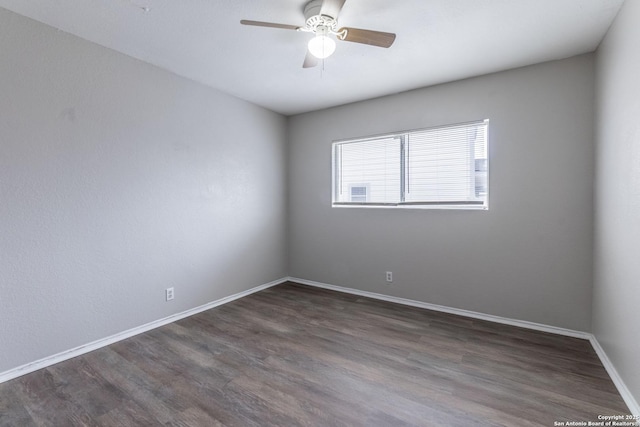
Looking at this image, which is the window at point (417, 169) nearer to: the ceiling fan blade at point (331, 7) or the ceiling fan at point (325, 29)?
the ceiling fan at point (325, 29)

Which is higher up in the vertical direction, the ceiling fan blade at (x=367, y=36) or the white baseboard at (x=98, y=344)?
the ceiling fan blade at (x=367, y=36)

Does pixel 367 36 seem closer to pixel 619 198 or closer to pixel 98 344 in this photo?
pixel 619 198

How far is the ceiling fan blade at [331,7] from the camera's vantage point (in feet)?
5.40

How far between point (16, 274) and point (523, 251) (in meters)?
4.12

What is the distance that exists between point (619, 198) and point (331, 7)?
224cm

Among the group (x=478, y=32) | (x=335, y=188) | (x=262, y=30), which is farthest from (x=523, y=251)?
(x=262, y=30)

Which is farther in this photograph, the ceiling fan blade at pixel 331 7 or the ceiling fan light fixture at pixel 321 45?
the ceiling fan light fixture at pixel 321 45

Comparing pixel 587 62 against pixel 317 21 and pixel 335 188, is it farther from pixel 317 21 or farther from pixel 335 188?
pixel 335 188

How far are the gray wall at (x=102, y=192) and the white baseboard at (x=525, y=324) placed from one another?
1427 millimetres

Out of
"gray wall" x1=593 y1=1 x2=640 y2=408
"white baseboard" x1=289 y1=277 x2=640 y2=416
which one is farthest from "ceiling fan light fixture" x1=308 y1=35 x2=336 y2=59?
"white baseboard" x1=289 y1=277 x2=640 y2=416

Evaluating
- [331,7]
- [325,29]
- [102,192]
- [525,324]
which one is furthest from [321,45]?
[525,324]

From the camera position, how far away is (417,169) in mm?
3344

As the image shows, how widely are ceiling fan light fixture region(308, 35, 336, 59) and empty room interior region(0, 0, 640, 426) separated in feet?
0.11

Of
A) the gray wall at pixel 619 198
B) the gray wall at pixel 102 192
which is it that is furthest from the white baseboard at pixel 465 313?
the gray wall at pixel 102 192
